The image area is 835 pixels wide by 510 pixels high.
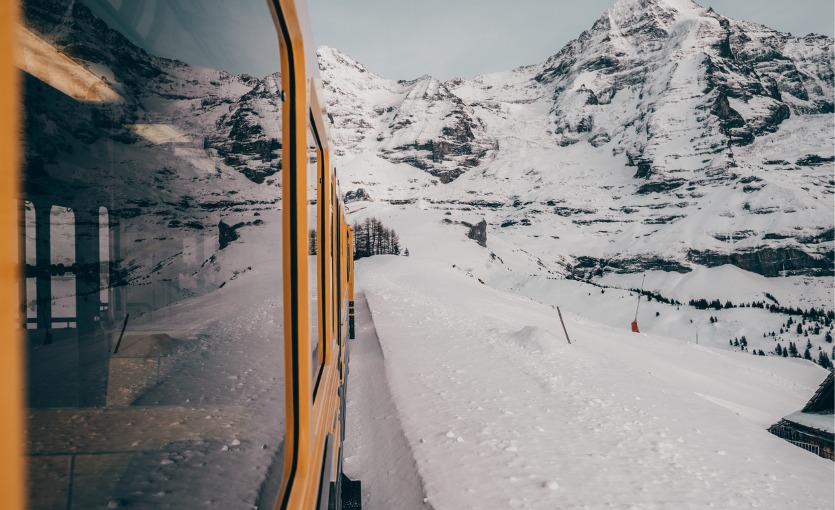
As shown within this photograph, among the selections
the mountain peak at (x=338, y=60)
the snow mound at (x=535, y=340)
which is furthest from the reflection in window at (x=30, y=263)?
the mountain peak at (x=338, y=60)

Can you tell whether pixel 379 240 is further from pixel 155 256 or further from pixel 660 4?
pixel 660 4

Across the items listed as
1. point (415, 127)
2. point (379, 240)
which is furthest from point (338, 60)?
point (379, 240)

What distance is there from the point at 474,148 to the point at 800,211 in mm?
86543

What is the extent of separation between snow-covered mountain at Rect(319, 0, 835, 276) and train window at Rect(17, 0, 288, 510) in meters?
75.0

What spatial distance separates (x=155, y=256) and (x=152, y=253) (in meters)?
0.01

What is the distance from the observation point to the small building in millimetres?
6762

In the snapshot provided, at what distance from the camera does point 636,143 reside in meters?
110

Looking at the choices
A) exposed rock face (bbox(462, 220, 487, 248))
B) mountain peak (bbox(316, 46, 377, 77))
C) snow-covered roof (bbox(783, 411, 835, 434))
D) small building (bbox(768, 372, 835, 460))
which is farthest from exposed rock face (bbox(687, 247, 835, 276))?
mountain peak (bbox(316, 46, 377, 77))

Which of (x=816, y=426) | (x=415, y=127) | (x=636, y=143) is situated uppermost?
(x=415, y=127)

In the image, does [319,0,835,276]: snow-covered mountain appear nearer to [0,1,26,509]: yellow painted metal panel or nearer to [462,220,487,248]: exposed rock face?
[462,220,487,248]: exposed rock face

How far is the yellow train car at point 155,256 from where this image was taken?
2.01 ft

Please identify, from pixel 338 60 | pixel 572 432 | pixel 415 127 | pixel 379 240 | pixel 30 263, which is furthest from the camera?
pixel 338 60

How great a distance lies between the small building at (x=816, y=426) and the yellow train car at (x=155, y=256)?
883 centimetres

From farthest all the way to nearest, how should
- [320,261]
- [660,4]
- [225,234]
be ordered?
[660,4] < [320,261] < [225,234]
